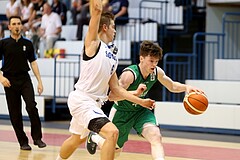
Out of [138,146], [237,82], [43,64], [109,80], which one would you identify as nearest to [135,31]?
[43,64]

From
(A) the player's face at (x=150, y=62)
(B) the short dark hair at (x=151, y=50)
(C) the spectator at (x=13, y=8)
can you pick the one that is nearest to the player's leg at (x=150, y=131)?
(A) the player's face at (x=150, y=62)

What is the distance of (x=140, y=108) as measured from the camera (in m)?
9.23

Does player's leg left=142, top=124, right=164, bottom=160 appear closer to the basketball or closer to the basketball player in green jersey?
the basketball player in green jersey

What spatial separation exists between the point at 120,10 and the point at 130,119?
1083 centimetres

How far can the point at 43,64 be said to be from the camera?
19.7 m

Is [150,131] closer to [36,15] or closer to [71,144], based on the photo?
[71,144]

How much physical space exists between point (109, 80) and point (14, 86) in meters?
3.80

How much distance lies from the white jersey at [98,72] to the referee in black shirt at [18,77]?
3.58 meters

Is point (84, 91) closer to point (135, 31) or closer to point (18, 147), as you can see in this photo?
point (18, 147)

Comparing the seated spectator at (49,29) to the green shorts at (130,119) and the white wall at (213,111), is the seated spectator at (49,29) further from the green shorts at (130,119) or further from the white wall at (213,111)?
the green shorts at (130,119)

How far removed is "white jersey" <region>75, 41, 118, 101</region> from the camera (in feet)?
26.9

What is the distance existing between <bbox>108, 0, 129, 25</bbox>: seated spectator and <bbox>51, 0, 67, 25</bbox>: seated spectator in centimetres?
218

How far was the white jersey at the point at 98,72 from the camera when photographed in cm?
820

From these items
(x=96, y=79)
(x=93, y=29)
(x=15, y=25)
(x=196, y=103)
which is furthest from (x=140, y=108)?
(x=15, y=25)
